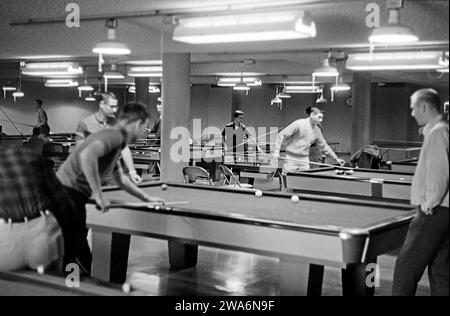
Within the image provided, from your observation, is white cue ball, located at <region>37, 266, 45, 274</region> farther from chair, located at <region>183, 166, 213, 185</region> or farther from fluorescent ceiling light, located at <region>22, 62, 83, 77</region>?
fluorescent ceiling light, located at <region>22, 62, 83, 77</region>

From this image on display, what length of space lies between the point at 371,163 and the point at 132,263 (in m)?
4.28

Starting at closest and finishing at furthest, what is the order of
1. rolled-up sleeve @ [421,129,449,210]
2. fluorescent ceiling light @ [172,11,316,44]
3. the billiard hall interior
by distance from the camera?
rolled-up sleeve @ [421,129,449,210], the billiard hall interior, fluorescent ceiling light @ [172,11,316,44]

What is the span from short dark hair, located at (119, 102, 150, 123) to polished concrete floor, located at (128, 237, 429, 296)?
137cm

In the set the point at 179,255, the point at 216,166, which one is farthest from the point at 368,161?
the point at 179,255

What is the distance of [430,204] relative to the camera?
3.14 metres

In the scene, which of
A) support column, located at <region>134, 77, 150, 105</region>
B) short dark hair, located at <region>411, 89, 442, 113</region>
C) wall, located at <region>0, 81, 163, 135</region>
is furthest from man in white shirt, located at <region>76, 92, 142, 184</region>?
support column, located at <region>134, 77, 150, 105</region>

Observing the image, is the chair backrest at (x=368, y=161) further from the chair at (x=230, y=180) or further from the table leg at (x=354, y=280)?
the table leg at (x=354, y=280)

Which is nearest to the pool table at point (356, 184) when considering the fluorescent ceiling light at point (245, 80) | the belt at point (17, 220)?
the belt at point (17, 220)

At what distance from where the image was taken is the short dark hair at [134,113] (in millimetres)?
3734

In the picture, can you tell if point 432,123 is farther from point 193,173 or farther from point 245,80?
point 245,80

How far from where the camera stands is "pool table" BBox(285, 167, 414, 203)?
5988mm

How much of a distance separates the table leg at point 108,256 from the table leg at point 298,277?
56.7 inches

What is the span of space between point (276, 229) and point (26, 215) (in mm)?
1403
